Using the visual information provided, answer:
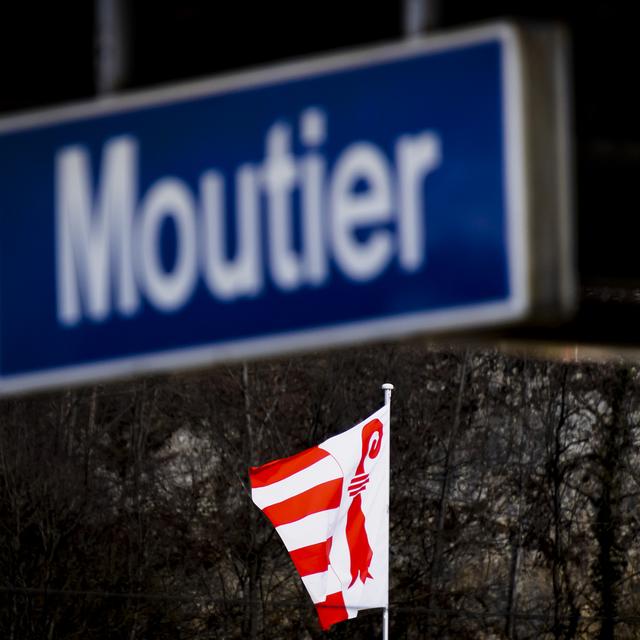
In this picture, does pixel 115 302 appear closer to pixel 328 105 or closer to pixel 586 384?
pixel 328 105

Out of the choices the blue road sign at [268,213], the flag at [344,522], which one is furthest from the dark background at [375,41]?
the flag at [344,522]

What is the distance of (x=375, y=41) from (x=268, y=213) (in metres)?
0.43

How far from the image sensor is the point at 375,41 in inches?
104

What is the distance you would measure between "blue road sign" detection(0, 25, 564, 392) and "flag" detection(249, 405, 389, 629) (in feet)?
56.6

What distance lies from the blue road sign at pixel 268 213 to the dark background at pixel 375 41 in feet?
0.40

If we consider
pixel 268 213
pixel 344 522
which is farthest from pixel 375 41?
pixel 344 522

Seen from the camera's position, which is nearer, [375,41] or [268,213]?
[268,213]

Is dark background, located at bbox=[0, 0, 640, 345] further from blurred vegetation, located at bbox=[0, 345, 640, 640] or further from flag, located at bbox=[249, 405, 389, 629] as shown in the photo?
blurred vegetation, located at bbox=[0, 345, 640, 640]

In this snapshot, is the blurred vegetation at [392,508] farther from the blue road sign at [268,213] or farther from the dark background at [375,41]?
the blue road sign at [268,213]

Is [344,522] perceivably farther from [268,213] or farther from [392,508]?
[268,213]

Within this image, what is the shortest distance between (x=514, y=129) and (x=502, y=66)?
0.08 m

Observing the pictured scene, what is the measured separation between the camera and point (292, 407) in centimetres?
2984

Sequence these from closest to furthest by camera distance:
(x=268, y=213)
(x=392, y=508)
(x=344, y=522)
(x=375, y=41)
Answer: (x=268, y=213) < (x=375, y=41) < (x=344, y=522) < (x=392, y=508)

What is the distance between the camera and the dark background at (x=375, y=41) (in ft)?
7.92
